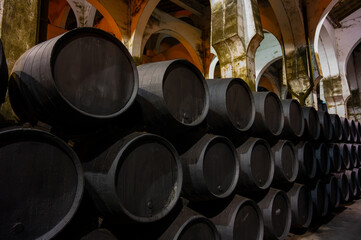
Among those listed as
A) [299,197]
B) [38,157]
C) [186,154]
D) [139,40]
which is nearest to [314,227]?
[299,197]

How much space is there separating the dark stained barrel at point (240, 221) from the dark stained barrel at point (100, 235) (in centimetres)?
113

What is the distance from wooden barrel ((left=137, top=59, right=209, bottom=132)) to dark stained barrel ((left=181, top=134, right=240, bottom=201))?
258 mm

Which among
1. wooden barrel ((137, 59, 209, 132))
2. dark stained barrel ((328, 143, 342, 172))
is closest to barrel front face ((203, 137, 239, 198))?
wooden barrel ((137, 59, 209, 132))

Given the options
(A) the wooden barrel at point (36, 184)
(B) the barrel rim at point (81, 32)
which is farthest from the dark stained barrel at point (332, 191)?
(A) the wooden barrel at point (36, 184)

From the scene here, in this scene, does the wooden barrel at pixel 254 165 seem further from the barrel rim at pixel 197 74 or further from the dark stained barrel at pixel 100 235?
the dark stained barrel at pixel 100 235

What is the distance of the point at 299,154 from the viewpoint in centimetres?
A: 405

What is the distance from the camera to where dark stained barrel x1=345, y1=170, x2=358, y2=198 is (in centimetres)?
573

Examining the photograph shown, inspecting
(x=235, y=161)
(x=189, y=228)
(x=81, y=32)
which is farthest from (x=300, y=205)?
(x=81, y=32)

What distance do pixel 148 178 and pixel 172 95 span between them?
0.74m

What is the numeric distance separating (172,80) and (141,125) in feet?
1.55

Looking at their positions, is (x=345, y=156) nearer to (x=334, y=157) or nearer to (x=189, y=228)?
(x=334, y=157)

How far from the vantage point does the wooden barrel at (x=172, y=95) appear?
2.02 metres

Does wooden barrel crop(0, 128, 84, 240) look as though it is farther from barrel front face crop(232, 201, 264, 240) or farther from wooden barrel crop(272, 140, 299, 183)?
wooden barrel crop(272, 140, 299, 183)

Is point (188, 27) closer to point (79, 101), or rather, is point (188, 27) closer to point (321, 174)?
point (321, 174)
